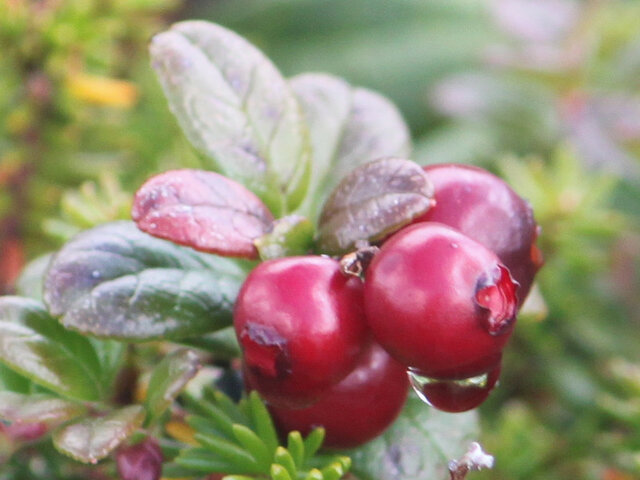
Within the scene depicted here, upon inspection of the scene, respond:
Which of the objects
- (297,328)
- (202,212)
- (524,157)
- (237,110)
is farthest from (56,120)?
(524,157)

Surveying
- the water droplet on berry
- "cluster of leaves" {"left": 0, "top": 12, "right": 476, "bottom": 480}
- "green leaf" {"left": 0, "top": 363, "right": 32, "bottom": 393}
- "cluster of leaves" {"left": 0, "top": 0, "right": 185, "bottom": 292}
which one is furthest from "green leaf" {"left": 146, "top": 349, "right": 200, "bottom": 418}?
"cluster of leaves" {"left": 0, "top": 0, "right": 185, "bottom": 292}

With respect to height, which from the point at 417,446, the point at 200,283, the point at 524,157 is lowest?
the point at 524,157

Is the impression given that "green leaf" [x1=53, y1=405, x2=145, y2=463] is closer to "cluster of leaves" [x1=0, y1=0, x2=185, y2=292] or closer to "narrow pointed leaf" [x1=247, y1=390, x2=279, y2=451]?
"narrow pointed leaf" [x1=247, y1=390, x2=279, y2=451]

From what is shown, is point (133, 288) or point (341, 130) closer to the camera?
point (133, 288)

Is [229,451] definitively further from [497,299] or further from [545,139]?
[545,139]

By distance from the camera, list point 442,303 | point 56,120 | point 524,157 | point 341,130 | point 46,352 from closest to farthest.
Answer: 1. point 442,303
2. point 46,352
3. point 341,130
4. point 56,120
5. point 524,157

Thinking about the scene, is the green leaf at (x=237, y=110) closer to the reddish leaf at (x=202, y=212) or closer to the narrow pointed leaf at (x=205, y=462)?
the reddish leaf at (x=202, y=212)

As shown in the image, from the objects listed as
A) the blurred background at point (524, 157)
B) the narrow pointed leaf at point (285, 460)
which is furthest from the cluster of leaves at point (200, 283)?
the blurred background at point (524, 157)
